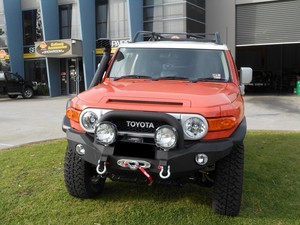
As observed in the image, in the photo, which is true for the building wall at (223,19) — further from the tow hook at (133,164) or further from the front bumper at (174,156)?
the tow hook at (133,164)

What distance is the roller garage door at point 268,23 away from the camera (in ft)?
68.0

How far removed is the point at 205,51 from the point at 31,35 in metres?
23.7

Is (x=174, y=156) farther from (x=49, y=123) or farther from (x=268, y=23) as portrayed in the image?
(x=268, y=23)

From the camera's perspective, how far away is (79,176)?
172 inches

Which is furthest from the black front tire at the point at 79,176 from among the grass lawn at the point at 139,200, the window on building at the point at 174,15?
the window on building at the point at 174,15

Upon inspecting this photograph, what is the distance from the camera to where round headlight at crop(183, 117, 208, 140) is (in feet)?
12.0

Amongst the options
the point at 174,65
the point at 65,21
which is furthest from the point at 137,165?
the point at 65,21

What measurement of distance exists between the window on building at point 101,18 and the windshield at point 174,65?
19.3m

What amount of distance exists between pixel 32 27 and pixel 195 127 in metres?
25.3

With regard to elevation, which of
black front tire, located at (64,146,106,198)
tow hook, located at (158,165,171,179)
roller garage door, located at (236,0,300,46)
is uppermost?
roller garage door, located at (236,0,300,46)

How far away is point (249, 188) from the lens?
16.9ft

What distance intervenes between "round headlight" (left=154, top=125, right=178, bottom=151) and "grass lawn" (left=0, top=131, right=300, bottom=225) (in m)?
0.96

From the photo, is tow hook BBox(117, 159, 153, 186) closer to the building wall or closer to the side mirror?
the side mirror

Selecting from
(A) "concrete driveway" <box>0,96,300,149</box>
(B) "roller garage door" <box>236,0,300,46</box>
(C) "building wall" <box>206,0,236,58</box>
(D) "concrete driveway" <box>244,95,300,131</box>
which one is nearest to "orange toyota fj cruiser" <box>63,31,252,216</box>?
(A) "concrete driveway" <box>0,96,300,149</box>
